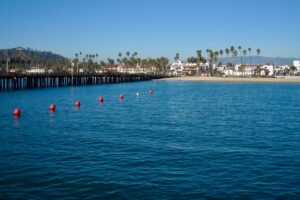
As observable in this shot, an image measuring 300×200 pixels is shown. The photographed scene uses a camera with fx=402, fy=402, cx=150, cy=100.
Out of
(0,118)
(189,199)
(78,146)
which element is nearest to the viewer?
(189,199)

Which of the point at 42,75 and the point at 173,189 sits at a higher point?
the point at 42,75

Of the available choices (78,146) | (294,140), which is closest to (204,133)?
(294,140)

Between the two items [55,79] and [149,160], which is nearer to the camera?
[149,160]

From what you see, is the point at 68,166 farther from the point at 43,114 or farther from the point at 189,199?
the point at 43,114

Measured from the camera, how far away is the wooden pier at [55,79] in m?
92.5

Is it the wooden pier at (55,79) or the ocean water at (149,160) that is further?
the wooden pier at (55,79)

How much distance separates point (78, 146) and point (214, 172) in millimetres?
9061

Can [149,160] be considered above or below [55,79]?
below

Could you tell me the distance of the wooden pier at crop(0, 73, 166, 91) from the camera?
9249 centimetres

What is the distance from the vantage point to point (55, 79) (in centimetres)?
12350

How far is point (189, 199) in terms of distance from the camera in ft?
47.1

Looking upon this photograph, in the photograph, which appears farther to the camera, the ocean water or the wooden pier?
the wooden pier

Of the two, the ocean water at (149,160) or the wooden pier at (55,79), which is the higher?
the wooden pier at (55,79)

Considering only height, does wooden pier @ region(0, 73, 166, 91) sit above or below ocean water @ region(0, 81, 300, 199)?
above
